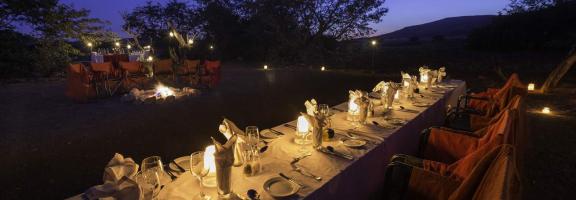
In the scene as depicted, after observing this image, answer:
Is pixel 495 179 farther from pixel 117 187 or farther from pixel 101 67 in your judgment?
pixel 101 67

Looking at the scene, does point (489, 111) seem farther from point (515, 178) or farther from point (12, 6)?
point (12, 6)

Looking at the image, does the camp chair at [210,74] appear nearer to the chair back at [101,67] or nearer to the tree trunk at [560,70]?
the chair back at [101,67]

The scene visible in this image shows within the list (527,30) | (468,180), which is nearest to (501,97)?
(468,180)

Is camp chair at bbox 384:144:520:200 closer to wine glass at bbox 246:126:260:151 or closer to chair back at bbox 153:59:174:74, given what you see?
wine glass at bbox 246:126:260:151

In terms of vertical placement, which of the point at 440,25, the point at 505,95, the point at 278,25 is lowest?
the point at 505,95

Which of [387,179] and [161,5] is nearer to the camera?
[387,179]

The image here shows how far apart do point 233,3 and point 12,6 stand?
1159 centimetres

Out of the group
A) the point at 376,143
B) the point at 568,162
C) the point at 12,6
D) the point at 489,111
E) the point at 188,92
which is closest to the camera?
the point at 376,143

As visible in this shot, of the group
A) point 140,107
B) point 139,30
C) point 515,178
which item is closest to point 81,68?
point 140,107

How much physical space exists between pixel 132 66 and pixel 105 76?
70 centimetres

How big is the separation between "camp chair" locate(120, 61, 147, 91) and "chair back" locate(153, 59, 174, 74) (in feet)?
1.15

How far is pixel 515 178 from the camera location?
1252 millimetres

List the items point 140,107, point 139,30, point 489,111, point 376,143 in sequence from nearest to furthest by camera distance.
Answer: point 376,143
point 489,111
point 140,107
point 139,30

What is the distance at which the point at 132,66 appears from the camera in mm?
7641
